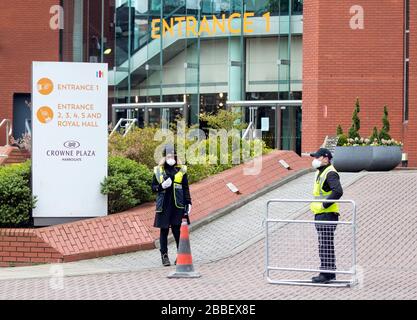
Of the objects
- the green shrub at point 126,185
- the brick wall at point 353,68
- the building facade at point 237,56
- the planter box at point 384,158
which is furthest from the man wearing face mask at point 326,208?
the brick wall at point 353,68

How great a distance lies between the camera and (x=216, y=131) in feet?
85.1

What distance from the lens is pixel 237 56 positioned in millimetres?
37344

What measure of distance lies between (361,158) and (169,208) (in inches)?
367

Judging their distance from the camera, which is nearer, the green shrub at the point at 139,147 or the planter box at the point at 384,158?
the green shrub at the point at 139,147

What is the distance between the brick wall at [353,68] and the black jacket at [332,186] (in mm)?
16513

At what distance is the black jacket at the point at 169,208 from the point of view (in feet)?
50.1

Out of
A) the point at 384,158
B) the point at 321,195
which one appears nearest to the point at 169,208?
the point at 321,195

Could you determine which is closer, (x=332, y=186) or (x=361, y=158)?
(x=332, y=186)

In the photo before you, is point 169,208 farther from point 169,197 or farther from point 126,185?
point 126,185

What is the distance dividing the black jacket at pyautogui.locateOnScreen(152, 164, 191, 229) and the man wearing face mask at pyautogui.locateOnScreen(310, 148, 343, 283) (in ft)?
8.09

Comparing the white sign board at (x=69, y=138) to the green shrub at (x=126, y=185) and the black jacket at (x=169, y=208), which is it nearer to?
the green shrub at (x=126, y=185)

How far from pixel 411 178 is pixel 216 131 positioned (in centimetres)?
643

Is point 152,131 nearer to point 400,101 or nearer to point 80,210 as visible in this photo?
point 80,210

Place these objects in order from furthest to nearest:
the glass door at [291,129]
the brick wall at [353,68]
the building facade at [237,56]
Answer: the glass door at [291,129] → the building facade at [237,56] → the brick wall at [353,68]
